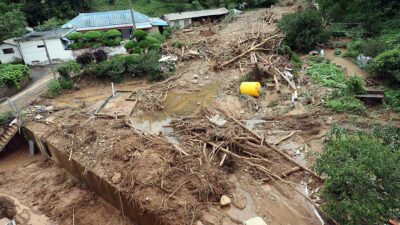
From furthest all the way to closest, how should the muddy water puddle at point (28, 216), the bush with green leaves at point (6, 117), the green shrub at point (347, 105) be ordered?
the bush with green leaves at point (6, 117) < the green shrub at point (347, 105) < the muddy water puddle at point (28, 216)

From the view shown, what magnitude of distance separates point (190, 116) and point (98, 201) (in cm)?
603

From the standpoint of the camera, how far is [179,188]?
35.3 ft

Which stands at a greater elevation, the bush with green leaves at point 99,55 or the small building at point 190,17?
the small building at point 190,17

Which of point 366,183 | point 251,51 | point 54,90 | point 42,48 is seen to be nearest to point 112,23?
point 42,48

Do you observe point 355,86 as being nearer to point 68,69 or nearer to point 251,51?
point 251,51

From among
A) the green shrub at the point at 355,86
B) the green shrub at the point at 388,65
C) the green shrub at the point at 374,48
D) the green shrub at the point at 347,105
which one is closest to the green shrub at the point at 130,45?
the green shrub at the point at 347,105

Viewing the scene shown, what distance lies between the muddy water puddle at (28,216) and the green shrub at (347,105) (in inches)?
544

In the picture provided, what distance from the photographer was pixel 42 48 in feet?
87.8

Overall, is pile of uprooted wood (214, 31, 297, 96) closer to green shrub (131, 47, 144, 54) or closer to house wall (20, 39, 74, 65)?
green shrub (131, 47, 144, 54)

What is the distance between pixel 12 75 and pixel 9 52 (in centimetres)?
771

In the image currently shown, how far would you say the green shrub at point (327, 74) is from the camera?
17266 millimetres

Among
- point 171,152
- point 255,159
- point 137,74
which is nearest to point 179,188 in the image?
point 171,152

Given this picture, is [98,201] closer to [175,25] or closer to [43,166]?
[43,166]

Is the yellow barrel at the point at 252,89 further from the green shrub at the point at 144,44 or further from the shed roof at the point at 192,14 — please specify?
the shed roof at the point at 192,14
